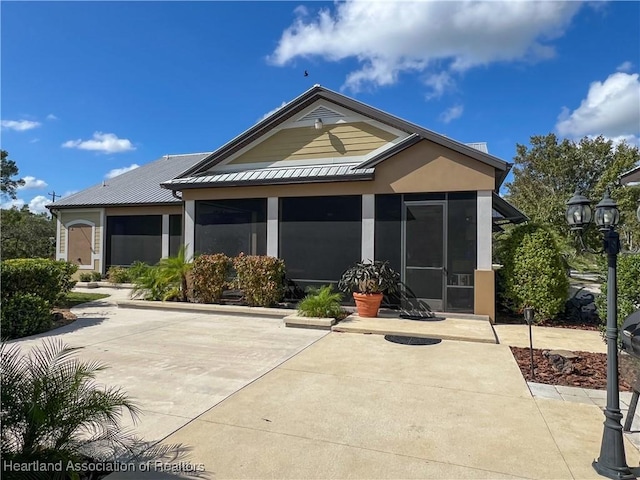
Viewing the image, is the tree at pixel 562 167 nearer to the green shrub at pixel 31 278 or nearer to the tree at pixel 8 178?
the green shrub at pixel 31 278

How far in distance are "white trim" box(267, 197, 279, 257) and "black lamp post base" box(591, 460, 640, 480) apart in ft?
27.8

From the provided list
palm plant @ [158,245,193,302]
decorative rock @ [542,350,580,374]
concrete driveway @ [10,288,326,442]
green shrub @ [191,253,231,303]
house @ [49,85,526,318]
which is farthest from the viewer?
palm plant @ [158,245,193,302]

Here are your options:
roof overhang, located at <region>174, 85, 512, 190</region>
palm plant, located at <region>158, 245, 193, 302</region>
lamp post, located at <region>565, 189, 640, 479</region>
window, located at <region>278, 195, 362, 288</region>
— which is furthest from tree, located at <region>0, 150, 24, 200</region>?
lamp post, located at <region>565, 189, 640, 479</region>

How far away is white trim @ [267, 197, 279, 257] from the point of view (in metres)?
10.4

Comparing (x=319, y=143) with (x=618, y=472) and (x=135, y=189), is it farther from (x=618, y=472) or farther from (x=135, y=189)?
(x=135, y=189)

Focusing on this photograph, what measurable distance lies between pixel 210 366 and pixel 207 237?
263 inches

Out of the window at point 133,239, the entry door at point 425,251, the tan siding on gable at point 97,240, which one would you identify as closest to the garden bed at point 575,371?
the entry door at point 425,251

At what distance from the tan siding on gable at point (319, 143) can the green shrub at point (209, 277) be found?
3294mm

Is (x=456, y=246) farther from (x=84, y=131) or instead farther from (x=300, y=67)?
(x=84, y=131)

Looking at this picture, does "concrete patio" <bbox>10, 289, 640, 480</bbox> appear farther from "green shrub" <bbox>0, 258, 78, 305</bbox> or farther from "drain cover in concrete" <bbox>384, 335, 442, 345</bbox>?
"green shrub" <bbox>0, 258, 78, 305</bbox>

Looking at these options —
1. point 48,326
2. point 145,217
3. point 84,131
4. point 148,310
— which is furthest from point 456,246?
point 84,131

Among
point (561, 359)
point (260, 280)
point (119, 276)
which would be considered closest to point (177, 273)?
point (260, 280)

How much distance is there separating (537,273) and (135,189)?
16.4 metres

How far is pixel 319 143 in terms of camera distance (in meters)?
10.6
